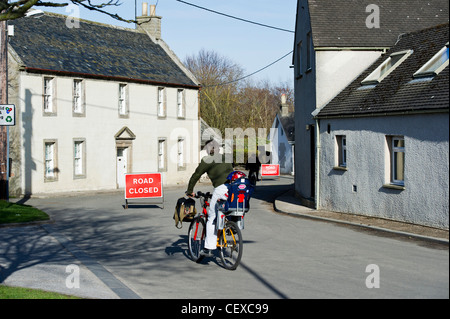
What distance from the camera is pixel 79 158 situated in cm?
3512

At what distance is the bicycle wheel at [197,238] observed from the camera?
34.2 feet

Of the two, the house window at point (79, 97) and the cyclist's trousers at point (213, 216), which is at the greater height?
the house window at point (79, 97)

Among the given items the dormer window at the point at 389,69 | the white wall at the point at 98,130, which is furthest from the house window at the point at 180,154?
the dormer window at the point at 389,69

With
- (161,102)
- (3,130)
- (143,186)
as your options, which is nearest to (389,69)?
(143,186)

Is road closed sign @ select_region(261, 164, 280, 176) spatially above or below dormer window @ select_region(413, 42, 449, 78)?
below

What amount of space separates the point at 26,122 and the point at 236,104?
36816 mm

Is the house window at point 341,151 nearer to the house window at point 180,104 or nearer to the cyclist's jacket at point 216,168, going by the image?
the cyclist's jacket at point 216,168

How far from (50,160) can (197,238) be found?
24.3 meters

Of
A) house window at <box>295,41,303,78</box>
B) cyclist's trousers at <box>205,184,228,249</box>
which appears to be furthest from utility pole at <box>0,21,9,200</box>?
cyclist's trousers at <box>205,184,228,249</box>

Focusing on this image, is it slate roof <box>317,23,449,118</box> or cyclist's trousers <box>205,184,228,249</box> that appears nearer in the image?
slate roof <box>317,23,449,118</box>

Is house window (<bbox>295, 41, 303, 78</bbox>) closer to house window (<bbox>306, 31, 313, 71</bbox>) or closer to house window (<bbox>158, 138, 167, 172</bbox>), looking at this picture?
house window (<bbox>306, 31, 313, 71</bbox>)

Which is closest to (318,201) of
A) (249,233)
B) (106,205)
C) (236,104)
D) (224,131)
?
(249,233)

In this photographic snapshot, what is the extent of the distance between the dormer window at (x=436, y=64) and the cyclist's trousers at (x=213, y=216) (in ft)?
16.8

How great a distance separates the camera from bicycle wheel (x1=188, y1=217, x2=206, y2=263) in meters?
10.4
